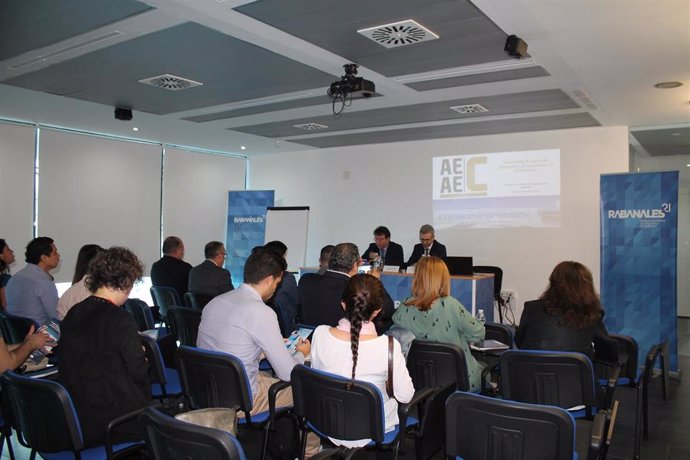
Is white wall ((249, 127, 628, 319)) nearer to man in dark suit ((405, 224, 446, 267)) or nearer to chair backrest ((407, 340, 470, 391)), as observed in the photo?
man in dark suit ((405, 224, 446, 267))

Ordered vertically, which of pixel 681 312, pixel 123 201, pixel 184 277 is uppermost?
pixel 123 201

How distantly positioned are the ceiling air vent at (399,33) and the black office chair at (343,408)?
273 cm

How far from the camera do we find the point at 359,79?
5176 mm

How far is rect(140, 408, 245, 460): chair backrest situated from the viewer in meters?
1.63

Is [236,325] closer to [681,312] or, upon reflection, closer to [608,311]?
[608,311]

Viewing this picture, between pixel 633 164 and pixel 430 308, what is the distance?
732cm

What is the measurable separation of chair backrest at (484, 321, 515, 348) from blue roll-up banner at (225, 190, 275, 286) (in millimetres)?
7239

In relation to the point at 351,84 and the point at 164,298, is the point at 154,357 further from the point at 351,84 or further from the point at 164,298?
the point at 351,84

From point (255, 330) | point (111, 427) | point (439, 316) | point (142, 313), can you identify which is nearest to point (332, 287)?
point (439, 316)

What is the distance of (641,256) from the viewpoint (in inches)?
245

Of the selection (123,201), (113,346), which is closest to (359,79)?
(113,346)

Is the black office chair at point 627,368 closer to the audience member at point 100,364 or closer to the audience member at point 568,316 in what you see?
the audience member at point 568,316

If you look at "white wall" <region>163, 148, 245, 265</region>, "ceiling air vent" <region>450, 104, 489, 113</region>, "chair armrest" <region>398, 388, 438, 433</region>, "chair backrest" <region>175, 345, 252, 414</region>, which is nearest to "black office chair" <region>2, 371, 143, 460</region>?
"chair backrest" <region>175, 345, 252, 414</region>

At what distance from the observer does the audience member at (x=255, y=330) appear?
2.86 m
